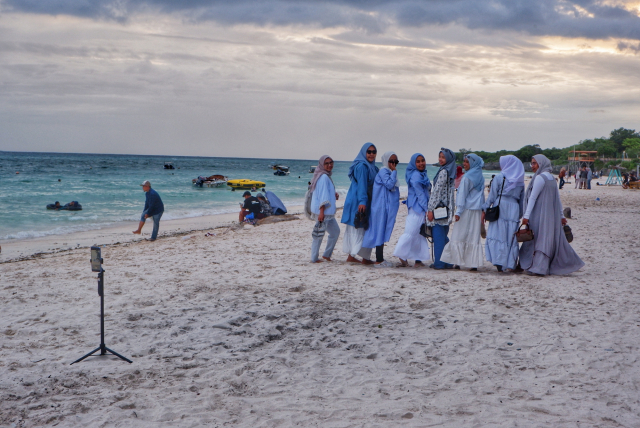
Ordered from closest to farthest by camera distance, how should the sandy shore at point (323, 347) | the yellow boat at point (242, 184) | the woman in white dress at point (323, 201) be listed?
the sandy shore at point (323, 347) < the woman in white dress at point (323, 201) < the yellow boat at point (242, 184)

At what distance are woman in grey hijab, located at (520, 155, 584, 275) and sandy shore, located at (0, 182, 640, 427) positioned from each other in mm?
308

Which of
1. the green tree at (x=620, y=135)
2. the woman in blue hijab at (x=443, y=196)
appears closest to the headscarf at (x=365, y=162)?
the woman in blue hijab at (x=443, y=196)

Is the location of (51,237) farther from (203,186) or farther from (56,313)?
(203,186)

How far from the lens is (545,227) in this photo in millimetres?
6281

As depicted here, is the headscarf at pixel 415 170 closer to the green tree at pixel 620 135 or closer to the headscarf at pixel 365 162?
the headscarf at pixel 365 162

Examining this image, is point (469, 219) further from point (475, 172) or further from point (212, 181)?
point (212, 181)

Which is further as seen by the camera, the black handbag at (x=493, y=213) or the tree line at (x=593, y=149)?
the tree line at (x=593, y=149)

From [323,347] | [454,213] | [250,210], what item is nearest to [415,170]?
[454,213]

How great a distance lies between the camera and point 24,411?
3047mm

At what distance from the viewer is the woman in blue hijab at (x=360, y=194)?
693 centimetres

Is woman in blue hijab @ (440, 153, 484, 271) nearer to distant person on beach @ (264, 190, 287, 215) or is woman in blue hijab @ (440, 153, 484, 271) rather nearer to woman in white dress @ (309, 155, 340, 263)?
woman in white dress @ (309, 155, 340, 263)

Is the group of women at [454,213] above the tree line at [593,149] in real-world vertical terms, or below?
below

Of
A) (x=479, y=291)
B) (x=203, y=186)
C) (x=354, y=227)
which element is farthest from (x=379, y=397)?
(x=203, y=186)

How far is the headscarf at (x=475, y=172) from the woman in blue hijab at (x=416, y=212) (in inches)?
22.0
